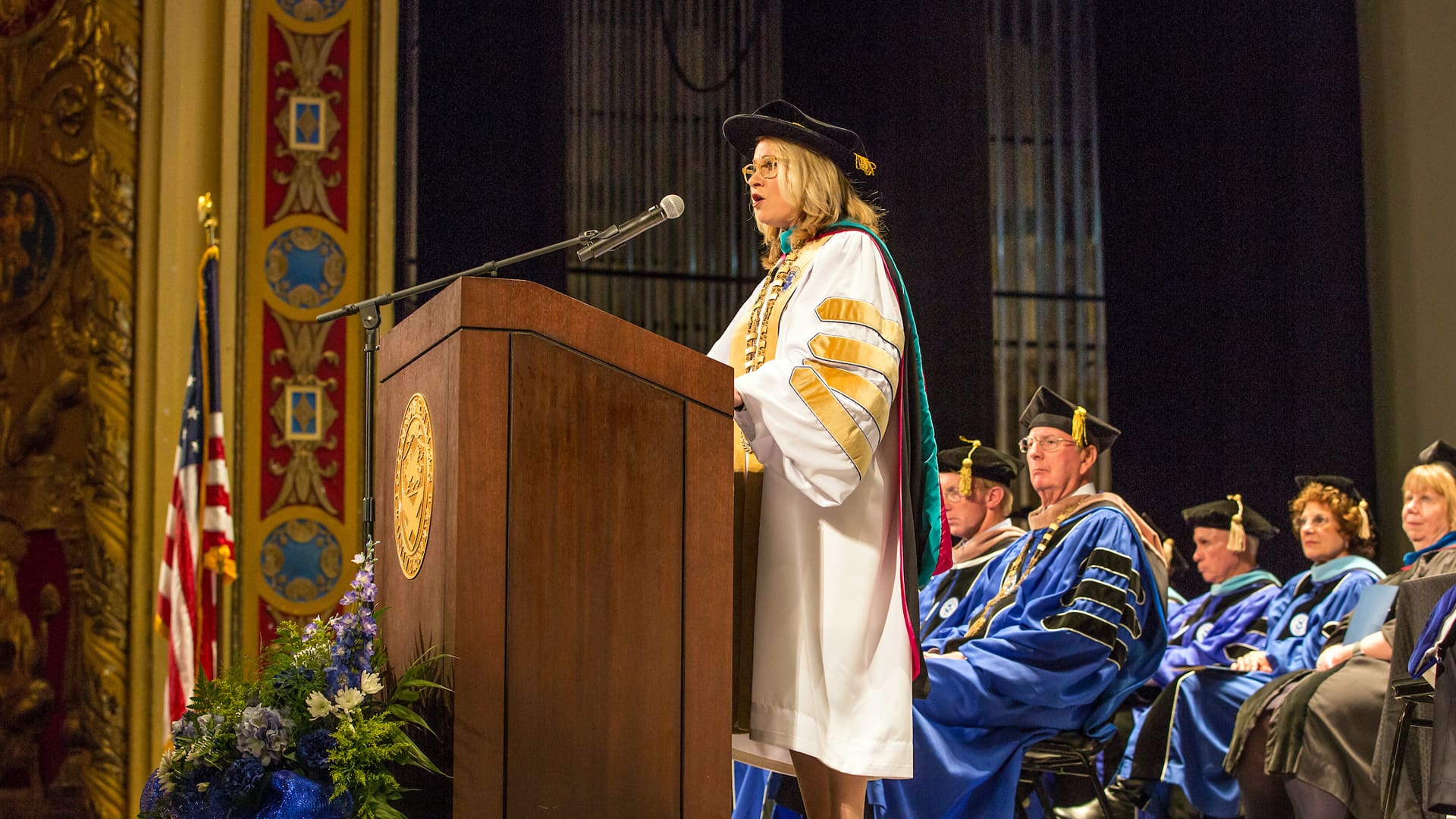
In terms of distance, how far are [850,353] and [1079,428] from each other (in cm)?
260

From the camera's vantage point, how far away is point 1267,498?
809cm

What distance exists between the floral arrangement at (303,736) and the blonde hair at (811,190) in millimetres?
1162

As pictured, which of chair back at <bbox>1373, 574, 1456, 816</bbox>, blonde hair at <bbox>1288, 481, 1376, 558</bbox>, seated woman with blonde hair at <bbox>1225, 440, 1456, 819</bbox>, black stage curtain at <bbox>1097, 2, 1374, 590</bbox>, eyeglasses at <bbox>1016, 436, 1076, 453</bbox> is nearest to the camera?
chair back at <bbox>1373, 574, 1456, 816</bbox>

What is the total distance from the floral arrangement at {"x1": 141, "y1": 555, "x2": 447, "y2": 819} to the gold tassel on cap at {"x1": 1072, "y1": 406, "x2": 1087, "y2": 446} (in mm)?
3284

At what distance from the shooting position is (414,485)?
7.09 ft

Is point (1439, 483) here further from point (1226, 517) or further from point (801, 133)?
point (801, 133)

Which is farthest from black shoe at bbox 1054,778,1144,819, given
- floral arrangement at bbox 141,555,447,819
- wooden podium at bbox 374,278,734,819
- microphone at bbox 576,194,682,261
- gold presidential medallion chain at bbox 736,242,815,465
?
floral arrangement at bbox 141,555,447,819

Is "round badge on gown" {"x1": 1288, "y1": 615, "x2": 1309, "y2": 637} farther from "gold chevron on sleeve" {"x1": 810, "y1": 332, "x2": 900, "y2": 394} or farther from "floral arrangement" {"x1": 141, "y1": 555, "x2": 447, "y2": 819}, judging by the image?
"floral arrangement" {"x1": 141, "y1": 555, "x2": 447, "y2": 819}

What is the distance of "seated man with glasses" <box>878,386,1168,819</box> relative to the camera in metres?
3.96

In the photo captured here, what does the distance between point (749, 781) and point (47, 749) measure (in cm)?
341

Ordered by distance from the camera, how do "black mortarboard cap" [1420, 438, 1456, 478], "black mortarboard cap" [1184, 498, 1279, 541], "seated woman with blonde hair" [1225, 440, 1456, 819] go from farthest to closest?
"black mortarboard cap" [1184, 498, 1279, 541]
"black mortarboard cap" [1420, 438, 1456, 478]
"seated woman with blonde hair" [1225, 440, 1456, 819]

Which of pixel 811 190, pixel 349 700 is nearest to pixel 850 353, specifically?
pixel 811 190

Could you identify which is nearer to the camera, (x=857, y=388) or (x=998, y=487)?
(x=857, y=388)

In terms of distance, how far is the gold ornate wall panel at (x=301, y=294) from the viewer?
600cm
